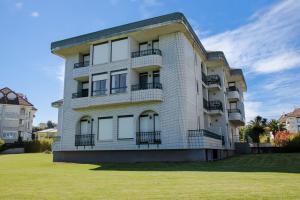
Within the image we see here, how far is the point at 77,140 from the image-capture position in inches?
1153

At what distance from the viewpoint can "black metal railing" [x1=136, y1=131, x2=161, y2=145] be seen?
2530 centimetres

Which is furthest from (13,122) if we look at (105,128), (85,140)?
(105,128)

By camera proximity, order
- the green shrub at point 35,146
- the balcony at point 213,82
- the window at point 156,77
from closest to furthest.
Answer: the window at point 156,77 < the balcony at point 213,82 < the green shrub at point 35,146

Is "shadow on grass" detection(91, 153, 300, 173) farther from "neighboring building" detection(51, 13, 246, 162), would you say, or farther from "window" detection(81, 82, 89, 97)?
"window" detection(81, 82, 89, 97)

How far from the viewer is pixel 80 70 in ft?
98.3

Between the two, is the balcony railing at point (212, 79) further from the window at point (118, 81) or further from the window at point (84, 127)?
the window at point (84, 127)

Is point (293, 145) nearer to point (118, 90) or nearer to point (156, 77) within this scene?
point (156, 77)

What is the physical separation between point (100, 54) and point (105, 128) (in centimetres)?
726

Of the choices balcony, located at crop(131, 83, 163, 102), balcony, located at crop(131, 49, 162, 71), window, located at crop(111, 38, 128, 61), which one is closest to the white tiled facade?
window, located at crop(111, 38, 128, 61)

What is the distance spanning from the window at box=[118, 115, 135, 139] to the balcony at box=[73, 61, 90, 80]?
19.7 ft

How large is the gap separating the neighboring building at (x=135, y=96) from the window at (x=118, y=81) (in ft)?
0.30

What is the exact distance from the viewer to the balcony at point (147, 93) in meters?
25.3

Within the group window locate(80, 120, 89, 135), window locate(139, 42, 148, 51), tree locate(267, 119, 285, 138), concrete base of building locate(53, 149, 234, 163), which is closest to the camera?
concrete base of building locate(53, 149, 234, 163)

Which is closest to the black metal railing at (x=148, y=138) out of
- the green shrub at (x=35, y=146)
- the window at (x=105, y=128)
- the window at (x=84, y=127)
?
the window at (x=105, y=128)
